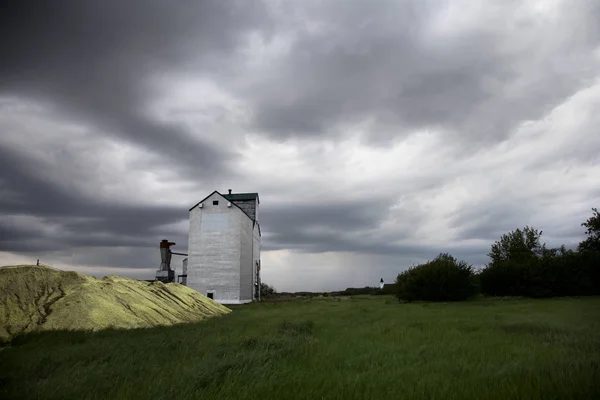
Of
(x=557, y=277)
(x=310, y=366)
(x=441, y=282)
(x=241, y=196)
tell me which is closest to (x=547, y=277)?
(x=557, y=277)

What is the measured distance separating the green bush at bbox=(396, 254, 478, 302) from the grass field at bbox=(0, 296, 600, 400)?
1800 cm

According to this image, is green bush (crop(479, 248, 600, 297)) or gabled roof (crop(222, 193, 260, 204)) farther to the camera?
gabled roof (crop(222, 193, 260, 204))

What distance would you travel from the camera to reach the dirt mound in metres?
11.6

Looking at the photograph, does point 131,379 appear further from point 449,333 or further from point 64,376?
point 449,333

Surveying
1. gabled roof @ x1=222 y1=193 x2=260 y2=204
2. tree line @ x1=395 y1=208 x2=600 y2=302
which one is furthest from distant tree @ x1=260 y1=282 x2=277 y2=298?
tree line @ x1=395 y1=208 x2=600 y2=302

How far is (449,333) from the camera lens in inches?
396

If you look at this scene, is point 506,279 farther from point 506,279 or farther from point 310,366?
point 310,366

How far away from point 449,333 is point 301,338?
150 inches

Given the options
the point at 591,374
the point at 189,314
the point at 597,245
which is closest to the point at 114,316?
the point at 189,314

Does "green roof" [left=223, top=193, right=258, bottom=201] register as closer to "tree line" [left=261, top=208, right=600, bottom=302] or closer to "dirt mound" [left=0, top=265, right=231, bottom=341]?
"tree line" [left=261, top=208, right=600, bottom=302]

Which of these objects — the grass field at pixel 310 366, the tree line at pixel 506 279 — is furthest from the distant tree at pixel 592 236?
the grass field at pixel 310 366

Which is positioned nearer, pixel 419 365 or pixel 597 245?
pixel 419 365

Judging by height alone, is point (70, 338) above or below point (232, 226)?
below

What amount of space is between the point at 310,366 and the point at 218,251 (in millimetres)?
33347
